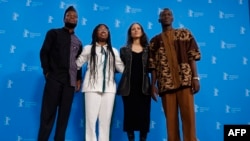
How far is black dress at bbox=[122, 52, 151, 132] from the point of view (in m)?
2.68

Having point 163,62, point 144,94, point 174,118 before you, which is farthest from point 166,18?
→ point 174,118

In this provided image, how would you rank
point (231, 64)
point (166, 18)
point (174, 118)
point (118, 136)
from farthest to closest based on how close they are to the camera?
point (231, 64) → point (118, 136) → point (166, 18) → point (174, 118)

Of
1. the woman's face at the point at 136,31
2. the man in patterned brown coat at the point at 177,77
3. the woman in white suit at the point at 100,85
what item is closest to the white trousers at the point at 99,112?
the woman in white suit at the point at 100,85

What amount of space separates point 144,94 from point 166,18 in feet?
2.38

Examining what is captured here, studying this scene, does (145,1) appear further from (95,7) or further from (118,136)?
(118,136)

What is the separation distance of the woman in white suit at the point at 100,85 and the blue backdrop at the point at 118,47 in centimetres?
78

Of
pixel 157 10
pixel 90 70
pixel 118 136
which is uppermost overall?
pixel 157 10

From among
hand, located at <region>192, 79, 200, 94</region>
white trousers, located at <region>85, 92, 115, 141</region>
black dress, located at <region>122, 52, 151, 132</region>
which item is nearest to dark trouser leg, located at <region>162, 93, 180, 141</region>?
hand, located at <region>192, 79, 200, 94</region>

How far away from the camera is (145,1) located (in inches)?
153

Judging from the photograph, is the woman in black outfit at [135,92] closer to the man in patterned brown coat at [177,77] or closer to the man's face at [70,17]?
the man in patterned brown coat at [177,77]

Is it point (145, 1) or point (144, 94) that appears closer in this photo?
point (144, 94)

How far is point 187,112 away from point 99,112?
33.5 inches

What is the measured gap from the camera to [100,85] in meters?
2.74

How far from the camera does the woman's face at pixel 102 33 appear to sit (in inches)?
115
